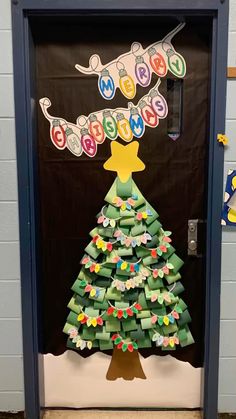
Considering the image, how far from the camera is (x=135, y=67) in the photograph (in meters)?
2.14

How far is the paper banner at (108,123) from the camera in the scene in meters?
2.17

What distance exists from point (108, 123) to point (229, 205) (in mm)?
704

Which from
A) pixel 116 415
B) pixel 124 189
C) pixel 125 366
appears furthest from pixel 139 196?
pixel 116 415

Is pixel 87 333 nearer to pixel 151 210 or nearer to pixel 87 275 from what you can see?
pixel 87 275

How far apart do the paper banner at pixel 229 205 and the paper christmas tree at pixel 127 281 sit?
0.29m

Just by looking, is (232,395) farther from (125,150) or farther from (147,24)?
(147,24)

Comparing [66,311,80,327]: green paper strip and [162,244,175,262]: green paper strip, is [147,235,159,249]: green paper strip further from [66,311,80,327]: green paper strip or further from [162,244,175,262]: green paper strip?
[66,311,80,327]: green paper strip

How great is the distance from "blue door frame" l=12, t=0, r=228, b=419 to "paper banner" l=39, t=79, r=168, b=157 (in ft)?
0.42

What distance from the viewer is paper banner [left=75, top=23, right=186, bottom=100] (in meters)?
2.13

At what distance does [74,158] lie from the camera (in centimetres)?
221

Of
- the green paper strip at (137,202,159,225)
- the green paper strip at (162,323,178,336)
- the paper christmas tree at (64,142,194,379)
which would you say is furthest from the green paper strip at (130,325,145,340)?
the green paper strip at (137,202,159,225)

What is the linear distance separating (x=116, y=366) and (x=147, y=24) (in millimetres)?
1721

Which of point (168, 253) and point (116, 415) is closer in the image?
point (168, 253)

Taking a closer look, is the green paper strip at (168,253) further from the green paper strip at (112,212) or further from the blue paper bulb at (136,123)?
the blue paper bulb at (136,123)
